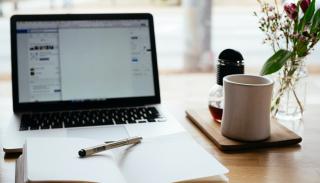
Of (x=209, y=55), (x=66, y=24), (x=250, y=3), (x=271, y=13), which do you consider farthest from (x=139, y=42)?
(x=250, y=3)

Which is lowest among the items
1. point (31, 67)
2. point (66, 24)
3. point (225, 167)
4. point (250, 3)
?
point (225, 167)

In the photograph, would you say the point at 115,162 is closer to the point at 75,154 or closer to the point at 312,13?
the point at 75,154

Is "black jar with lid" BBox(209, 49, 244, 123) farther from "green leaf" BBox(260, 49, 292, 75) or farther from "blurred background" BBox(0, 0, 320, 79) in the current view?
"blurred background" BBox(0, 0, 320, 79)

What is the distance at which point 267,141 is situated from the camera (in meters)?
1.01

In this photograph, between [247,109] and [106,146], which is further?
[247,109]

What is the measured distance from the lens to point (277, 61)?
1089 mm

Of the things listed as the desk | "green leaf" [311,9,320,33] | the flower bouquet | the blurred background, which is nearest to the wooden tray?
the desk

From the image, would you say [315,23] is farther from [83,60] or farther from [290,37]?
[83,60]

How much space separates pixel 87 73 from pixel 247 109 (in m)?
0.47

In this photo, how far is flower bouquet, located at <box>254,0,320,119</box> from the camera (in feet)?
3.53

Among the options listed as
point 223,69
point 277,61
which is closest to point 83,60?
point 223,69

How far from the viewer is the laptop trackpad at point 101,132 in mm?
1021

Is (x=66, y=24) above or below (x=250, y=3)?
below

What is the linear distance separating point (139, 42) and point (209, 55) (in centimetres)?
236
